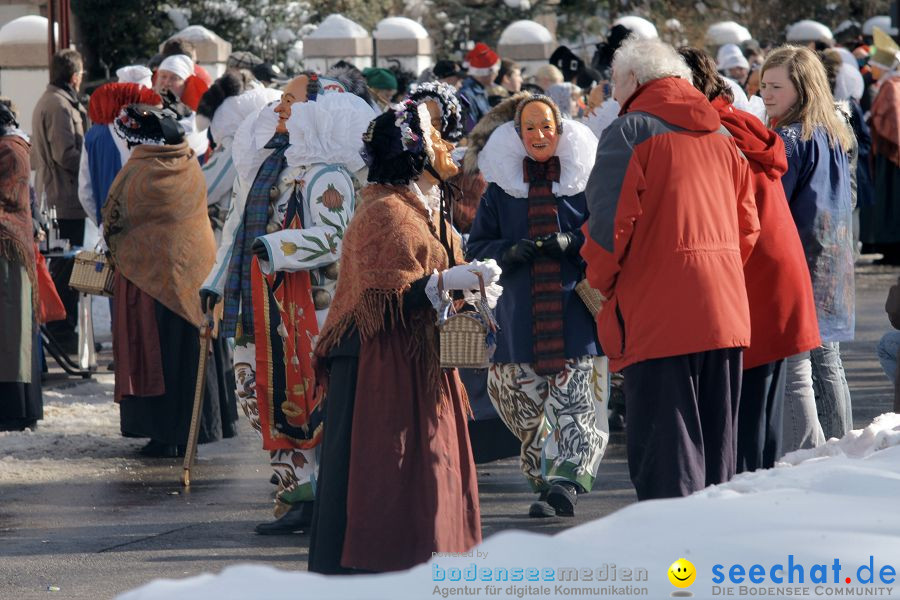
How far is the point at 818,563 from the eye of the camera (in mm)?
3293

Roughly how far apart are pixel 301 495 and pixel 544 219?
172 centimetres

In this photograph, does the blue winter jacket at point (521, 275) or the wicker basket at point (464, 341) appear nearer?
the wicker basket at point (464, 341)

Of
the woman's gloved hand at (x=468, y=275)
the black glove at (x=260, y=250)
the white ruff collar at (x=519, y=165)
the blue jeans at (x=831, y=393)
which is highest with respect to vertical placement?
the white ruff collar at (x=519, y=165)

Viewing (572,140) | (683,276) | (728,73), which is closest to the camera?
(683,276)

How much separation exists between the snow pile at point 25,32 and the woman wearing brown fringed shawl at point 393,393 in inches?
477

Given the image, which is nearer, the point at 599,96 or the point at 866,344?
the point at 599,96

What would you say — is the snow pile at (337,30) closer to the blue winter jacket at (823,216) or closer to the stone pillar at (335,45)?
the stone pillar at (335,45)

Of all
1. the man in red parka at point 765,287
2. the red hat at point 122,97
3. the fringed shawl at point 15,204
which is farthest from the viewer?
the red hat at point 122,97

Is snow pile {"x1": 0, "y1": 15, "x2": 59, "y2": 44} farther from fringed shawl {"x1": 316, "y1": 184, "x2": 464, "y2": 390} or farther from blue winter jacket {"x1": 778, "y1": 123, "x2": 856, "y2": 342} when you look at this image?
fringed shawl {"x1": 316, "y1": 184, "x2": 464, "y2": 390}

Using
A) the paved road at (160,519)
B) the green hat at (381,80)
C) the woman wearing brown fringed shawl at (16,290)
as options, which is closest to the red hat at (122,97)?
the woman wearing brown fringed shawl at (16,290)

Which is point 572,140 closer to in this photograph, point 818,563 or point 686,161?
point 686,161

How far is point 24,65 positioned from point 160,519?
1068cm

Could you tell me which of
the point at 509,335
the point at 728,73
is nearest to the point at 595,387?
the point at 509,335

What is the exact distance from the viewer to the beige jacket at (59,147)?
43.1 feet
